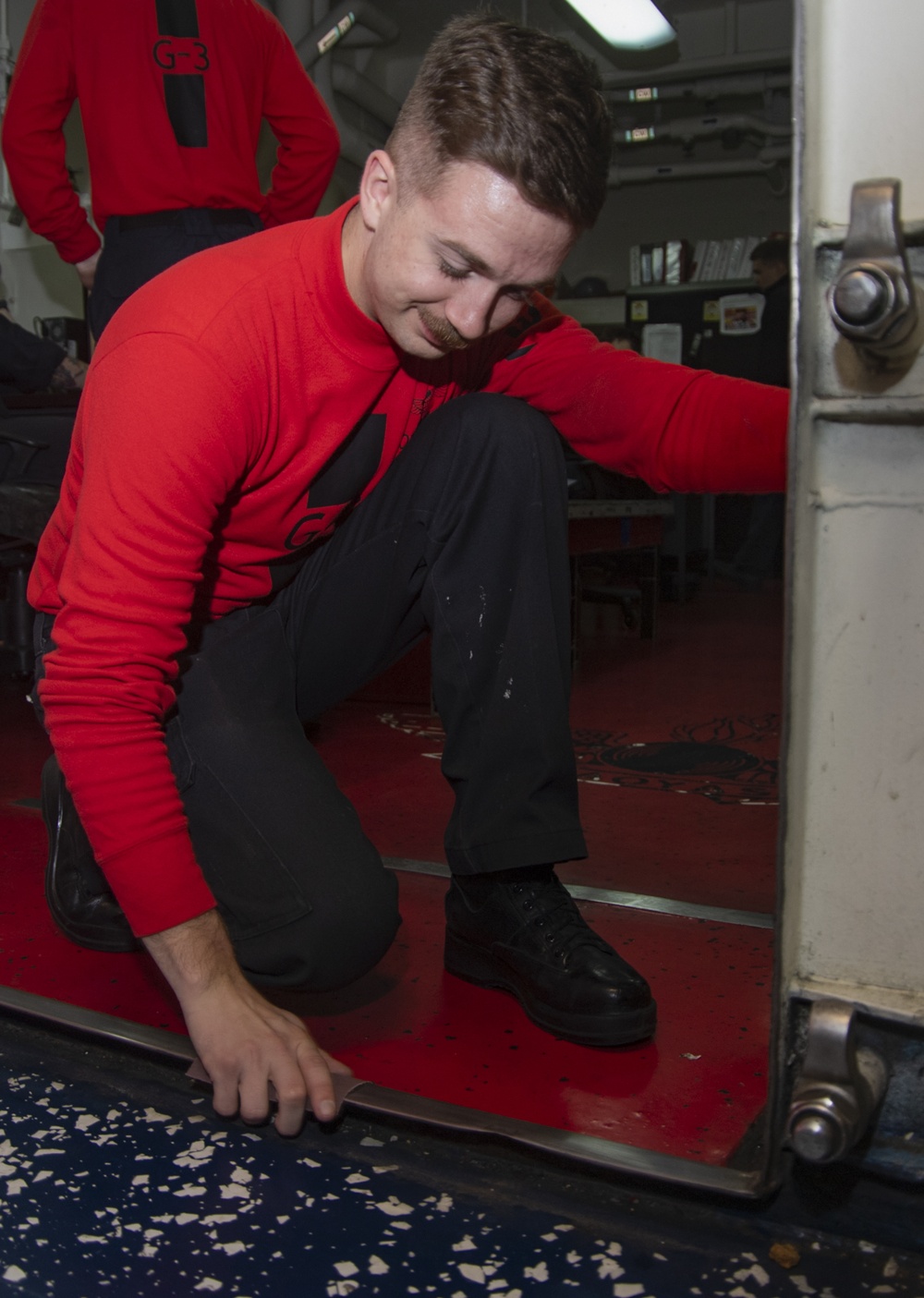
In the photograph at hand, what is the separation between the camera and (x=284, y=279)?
103 centimetres

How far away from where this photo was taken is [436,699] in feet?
3.89

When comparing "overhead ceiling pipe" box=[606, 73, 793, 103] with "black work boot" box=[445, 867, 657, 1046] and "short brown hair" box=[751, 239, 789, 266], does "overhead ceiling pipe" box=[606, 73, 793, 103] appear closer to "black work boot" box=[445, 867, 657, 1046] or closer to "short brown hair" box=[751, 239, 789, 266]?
"short brown hair" box=[751, 239, 789, 266]

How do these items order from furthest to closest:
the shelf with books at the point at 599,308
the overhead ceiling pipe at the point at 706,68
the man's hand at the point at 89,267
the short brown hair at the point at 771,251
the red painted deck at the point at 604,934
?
the shelf with books at the point at 599,308, the overhead ceiling pipe at the point at 706,68, the short brown hair at the point at 771,251, the man's hand at the point at 89,267, the red painted deck at the point at 604,934

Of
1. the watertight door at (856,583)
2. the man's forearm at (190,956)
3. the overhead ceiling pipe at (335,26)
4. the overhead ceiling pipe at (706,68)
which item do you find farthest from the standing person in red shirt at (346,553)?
the overhead ceiling pipe at (706,68)

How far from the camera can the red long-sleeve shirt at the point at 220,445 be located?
2.82 ft

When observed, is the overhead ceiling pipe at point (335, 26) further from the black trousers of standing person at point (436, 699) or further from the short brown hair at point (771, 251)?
the black trousers of standing person at point (436, 699)

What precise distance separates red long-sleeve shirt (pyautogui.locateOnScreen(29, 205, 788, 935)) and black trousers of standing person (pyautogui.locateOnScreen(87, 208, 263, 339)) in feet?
3.36

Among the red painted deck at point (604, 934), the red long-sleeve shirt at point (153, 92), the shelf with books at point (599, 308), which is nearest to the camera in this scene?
the red painted deck at point (604, 934)

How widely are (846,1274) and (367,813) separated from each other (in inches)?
46.6

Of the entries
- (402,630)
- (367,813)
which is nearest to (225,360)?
(402,630)

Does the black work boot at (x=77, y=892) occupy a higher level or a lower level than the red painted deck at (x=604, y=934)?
higher

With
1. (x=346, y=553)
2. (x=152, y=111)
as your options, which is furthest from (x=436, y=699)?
(x=152, y=111)

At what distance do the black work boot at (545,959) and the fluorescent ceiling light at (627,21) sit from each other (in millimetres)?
5877

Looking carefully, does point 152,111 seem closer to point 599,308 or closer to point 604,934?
point 604,934
